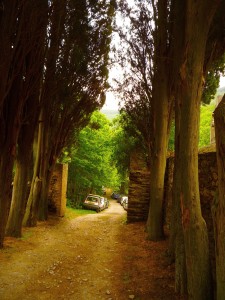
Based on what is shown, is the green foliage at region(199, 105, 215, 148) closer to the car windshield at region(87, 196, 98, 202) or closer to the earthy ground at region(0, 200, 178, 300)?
the car windshield at region(87, 196, 98, 202)

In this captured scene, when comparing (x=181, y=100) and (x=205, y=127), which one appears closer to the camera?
(x=181, y=100)

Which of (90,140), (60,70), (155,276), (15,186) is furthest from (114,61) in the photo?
(90,140)

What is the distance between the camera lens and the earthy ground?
15.3 feet

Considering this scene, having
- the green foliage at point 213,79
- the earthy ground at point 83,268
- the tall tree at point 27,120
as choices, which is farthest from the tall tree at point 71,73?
the green foliage at point 213,79

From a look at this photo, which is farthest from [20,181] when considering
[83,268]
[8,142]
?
[83,268]

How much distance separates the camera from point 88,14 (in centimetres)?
1015

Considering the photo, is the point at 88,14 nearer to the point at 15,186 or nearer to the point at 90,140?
the point at 15,186

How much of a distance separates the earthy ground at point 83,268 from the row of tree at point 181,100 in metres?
0.67

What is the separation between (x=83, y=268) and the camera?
6000 millimetres

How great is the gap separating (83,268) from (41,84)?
20.0 feet

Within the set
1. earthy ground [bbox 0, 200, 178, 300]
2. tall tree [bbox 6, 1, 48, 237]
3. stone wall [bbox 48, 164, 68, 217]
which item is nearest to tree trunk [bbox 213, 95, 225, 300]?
earthy ground [bbox 0, 200, 178, 300]

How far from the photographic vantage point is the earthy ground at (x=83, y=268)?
184 inches

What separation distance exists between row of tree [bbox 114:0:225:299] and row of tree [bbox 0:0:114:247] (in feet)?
5.01

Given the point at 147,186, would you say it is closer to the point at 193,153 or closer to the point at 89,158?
the point at 193,153
